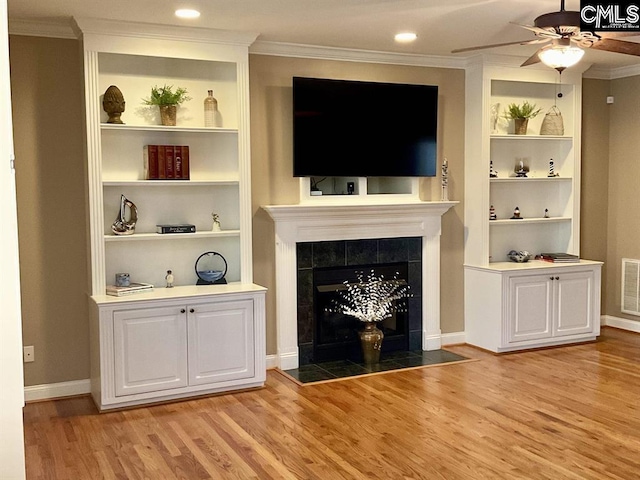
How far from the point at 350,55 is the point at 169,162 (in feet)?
5.71

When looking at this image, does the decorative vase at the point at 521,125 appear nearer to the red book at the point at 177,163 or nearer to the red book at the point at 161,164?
the red book at the point at 177,163

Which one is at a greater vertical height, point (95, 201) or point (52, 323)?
point (95, 201)

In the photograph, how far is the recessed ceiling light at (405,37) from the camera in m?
5.02

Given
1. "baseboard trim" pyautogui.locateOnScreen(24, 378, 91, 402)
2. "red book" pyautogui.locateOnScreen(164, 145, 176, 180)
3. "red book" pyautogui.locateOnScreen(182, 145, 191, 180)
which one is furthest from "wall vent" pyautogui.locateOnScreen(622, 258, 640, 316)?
"baseboard trim" pyautogui.locateOnScreen(24, 378, 91, 402)

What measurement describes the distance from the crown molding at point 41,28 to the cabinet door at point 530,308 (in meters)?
3.92

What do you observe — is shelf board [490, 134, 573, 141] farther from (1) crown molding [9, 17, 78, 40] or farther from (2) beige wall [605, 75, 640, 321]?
(1) crown molding [9, 17, 78, 40]

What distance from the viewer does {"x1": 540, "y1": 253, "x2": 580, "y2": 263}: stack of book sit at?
6.18 metres

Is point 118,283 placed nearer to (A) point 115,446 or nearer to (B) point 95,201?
(B) point 95,201

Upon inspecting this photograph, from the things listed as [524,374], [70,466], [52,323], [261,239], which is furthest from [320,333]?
[70,466]

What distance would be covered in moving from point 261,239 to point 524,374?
226 cm

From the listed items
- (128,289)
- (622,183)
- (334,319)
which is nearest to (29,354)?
(128,289)

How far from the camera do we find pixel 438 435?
3.98 m

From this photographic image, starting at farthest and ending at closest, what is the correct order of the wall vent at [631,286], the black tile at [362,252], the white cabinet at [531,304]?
the wall vent at [631,286], the white cabinet at [531,304], the black tile at [362,252]

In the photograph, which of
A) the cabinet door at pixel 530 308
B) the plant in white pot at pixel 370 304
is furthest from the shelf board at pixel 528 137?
the plant in white pot at pixel 370 304
